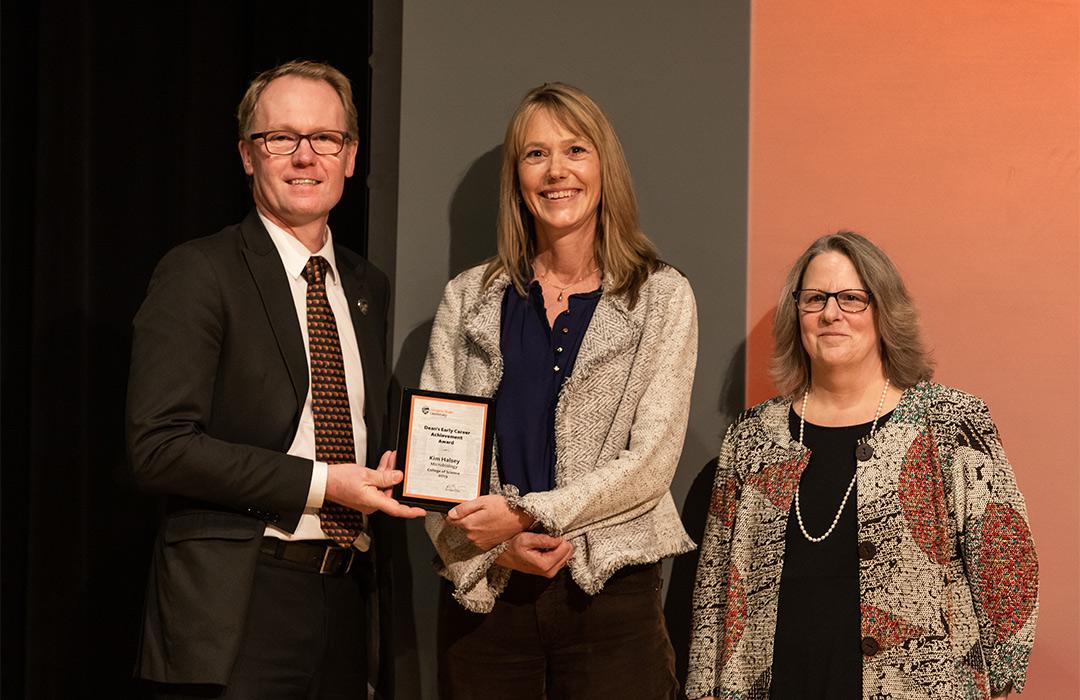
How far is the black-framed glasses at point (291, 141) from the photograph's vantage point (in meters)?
2.49

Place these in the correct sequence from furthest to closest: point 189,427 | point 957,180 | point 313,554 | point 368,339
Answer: point 957,180 < point 368,339 < point 313,554 < point 189,427

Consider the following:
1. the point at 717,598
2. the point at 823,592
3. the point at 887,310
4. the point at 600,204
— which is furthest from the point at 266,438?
the point at 887,310

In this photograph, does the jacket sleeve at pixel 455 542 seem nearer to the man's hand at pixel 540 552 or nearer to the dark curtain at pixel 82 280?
the man's hand at pixel 540 552

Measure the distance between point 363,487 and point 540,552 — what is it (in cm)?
38

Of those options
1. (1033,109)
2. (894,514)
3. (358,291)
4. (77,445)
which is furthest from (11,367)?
(1033,109)

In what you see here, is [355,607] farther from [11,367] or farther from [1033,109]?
[1033,109]

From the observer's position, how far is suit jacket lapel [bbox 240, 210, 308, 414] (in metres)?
2.34

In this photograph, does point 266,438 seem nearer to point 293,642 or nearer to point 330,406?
point 330,406

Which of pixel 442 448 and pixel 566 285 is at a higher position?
pixel 566 285

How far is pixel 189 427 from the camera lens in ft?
7.32

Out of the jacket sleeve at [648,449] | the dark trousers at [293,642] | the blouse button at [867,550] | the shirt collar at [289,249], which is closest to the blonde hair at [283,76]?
the shirt collar at [289,249]

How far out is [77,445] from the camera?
3.19 meters

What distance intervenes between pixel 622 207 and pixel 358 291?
641mm

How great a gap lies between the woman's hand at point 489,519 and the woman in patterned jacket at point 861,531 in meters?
0.56
